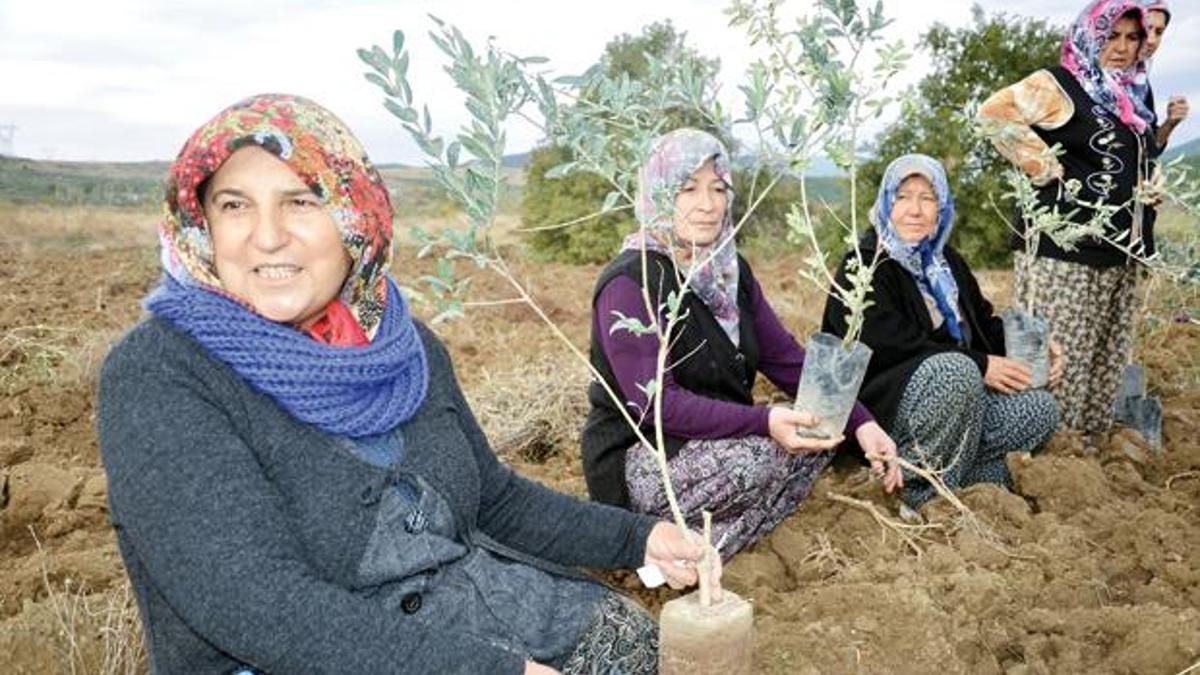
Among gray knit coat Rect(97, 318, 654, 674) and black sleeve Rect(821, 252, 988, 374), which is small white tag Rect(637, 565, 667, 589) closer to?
gray knit coat Rect(97, 318, 654, 674)

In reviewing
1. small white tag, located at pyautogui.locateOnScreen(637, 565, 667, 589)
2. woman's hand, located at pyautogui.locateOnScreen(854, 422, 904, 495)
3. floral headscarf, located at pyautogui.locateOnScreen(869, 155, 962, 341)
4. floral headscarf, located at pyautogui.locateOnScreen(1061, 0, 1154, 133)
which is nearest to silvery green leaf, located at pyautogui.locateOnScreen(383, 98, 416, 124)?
small white tag, located at pyautogui.locateOnScreen(637, 565, 667, 589)

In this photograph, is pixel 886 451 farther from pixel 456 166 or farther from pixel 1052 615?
pixel 456 166

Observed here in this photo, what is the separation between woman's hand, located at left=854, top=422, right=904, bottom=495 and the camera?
3.11 meters

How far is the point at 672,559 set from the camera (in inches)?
79.7

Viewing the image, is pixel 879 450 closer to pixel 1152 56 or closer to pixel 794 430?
pixel 794 430

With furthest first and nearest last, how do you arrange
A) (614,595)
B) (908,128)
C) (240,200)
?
(908,128)
(614,595)
(240,200)

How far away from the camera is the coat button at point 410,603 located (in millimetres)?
1713

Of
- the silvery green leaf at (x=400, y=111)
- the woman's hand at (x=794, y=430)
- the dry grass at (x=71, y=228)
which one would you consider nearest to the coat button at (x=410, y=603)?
the silvery green leaf at (x=400, y=111)

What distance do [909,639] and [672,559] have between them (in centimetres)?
62

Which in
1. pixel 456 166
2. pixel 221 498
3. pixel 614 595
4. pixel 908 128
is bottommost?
pixel 614 595

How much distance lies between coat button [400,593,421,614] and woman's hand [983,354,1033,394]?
255cm

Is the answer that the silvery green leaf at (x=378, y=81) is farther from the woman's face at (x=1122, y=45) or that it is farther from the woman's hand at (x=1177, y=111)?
the woman's hand at (x=1177, y=111)

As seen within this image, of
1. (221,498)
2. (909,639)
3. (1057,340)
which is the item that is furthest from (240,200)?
(1057,340)

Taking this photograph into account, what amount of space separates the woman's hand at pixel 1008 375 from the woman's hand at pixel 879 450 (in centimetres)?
68
